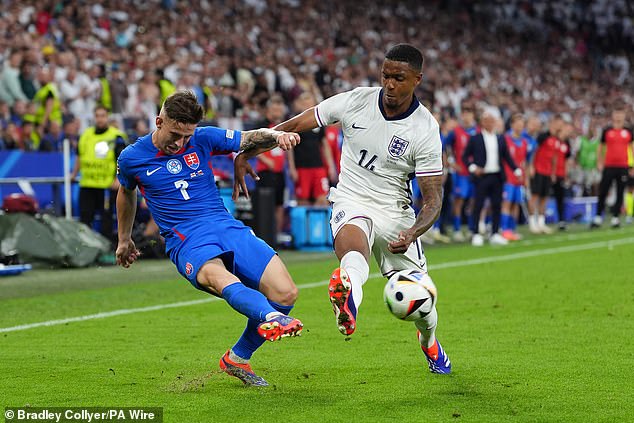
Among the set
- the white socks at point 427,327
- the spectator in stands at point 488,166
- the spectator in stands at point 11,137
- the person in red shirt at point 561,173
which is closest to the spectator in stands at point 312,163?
the spectator in stands at point 488,166

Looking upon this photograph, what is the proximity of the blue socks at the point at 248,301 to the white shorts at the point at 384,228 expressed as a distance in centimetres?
95

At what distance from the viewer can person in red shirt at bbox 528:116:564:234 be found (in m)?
22.8

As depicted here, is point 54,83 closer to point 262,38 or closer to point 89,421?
point 262,38

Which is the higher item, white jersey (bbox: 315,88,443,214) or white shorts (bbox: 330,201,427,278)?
white jersey (bbox: 315,88,443,214)

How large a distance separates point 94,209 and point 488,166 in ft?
22.2

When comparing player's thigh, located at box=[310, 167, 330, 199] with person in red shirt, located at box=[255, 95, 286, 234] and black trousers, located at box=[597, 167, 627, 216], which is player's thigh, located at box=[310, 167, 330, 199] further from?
black trousers, located at box=[597, 167, 627, 216]

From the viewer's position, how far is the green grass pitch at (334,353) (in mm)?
6539

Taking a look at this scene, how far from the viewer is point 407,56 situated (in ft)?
23.7

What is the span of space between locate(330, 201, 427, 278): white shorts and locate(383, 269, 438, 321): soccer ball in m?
0.45

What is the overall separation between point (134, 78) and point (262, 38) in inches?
295

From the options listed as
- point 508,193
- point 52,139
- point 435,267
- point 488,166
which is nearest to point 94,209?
point 52,139

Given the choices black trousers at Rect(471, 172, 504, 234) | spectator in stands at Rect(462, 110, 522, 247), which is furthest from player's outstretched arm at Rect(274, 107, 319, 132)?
black trousers at Rect(471, 172, 504, 234)

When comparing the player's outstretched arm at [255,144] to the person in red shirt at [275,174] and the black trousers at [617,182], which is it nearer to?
the person in red shirt at [275,174]

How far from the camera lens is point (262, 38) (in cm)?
2778
